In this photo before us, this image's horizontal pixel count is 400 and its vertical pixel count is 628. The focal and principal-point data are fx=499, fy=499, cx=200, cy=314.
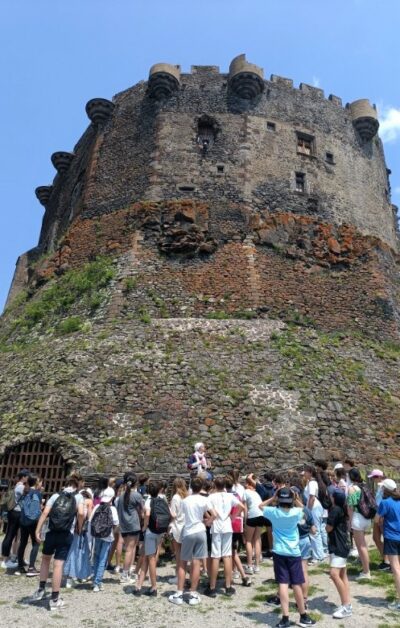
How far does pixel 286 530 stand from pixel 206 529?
6.20 feet

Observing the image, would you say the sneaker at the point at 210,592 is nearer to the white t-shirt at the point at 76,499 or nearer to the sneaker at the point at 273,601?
the sneaker at the point at 273,601

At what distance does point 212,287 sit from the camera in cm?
1922

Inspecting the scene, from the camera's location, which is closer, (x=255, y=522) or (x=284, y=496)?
(x=284, y=496)

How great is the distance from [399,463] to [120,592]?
9.82 metres

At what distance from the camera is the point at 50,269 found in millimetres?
22141

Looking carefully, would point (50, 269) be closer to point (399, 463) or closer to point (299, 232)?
point (299, 232)

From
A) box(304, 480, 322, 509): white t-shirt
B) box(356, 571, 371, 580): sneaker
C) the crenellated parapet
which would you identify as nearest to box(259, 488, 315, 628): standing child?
box(304, 480, 322, 509): white t-shirt

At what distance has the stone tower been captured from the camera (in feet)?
47.2

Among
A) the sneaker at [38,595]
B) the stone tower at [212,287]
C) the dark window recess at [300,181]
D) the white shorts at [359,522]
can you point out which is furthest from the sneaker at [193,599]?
the dark window recess at [300,181]

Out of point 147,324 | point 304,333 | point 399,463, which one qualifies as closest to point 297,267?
point 304,333

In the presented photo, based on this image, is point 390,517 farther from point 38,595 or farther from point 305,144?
point 305,144

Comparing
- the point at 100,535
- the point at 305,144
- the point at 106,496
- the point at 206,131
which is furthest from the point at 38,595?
the point at 305,144

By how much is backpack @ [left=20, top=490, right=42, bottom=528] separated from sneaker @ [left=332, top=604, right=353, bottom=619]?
5017mm

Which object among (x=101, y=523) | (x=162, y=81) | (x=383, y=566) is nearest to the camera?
(x=101, y=523)
